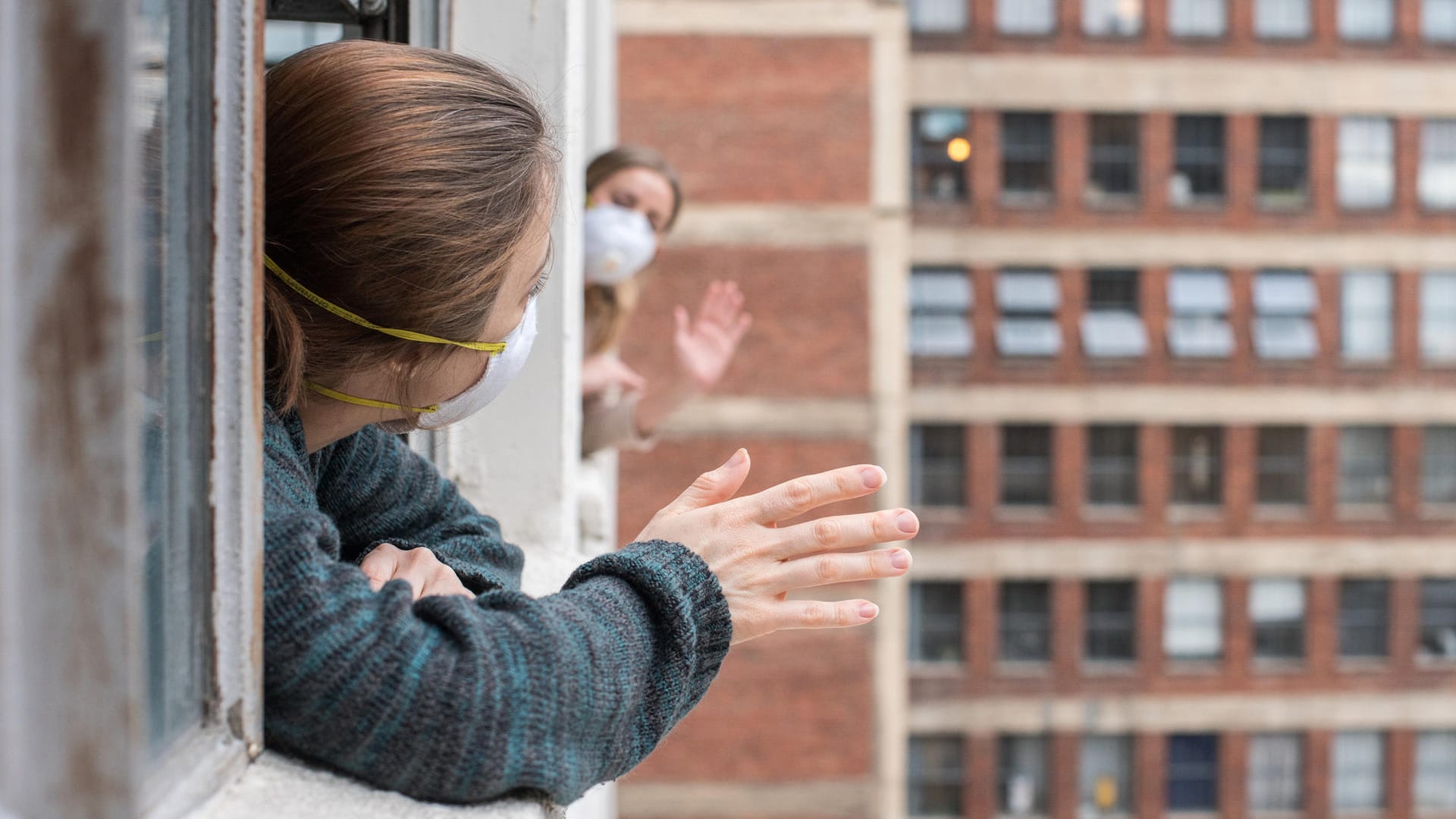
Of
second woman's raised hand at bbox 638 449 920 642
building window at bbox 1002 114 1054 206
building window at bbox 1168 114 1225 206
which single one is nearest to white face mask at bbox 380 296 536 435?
second woman's raised hand at bbox 638 449 920 642

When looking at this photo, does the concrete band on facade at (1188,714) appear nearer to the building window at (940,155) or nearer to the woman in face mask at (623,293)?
the building window at (940,155)

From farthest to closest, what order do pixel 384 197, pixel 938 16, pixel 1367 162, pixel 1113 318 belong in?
pixel 1367 162 < pixel 938 16 < pixel 1113 318 < pixel 384 197

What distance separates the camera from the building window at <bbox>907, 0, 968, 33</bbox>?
19.4m

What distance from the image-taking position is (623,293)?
3.73 m

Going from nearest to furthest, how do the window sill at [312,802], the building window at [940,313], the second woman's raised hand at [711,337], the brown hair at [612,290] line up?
the window sill at [312,802]
the brown hair at [612,290]
the second woman's raised hand at [711,337]
the building window at [940,313]

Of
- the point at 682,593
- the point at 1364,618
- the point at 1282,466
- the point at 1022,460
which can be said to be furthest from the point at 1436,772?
the point at 682,593

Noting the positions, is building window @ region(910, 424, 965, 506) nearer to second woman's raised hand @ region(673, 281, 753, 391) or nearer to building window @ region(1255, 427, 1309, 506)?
building window @ region(1255, 427, 1309, 506)

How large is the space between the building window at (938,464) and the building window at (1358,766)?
700 cm

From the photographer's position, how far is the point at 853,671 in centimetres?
1830

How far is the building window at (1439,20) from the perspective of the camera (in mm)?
19547

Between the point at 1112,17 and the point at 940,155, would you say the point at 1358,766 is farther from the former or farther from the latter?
the point at 1112,17

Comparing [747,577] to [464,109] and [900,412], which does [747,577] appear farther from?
[900,412]

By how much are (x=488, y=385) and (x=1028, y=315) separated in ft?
61.5

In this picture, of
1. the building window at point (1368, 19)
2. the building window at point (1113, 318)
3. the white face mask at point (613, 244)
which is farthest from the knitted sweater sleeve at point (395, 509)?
the building window at point (1368, 19)
